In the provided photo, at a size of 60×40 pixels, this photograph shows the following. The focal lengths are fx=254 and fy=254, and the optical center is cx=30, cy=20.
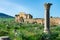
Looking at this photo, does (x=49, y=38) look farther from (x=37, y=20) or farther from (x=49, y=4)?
(x=37, y=20)

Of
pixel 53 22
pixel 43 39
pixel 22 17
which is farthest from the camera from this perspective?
pixel 22 17

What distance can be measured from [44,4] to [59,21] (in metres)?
25.9

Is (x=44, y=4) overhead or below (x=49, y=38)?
overhead

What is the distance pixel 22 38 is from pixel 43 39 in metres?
1.78

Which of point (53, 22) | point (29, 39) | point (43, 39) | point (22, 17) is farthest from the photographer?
point (22, 17)

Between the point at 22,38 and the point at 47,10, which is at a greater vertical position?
the point at 47,10

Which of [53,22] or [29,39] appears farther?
[53,22]

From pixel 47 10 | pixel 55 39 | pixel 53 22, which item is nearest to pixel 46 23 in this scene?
pixel 47 10

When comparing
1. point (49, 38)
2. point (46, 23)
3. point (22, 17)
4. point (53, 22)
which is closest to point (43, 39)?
point (49, 38)

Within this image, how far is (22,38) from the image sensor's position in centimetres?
1703

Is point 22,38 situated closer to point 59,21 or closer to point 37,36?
point 37,36

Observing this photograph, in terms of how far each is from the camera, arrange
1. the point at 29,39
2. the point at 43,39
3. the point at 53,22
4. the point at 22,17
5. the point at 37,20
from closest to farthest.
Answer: the point at 29,39 → the point at 43,39 → the point at 53,22 → the point at 37,20 → the point at 22,17

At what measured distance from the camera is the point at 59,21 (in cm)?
4688

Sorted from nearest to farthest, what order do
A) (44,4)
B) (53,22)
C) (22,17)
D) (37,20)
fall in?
(44,4), (53,22), (37,20), (22,17)
